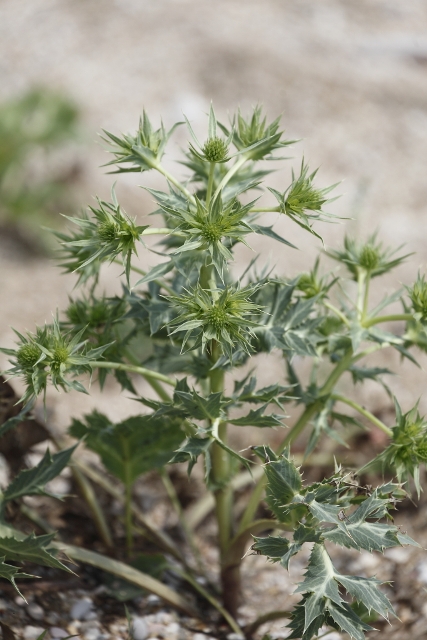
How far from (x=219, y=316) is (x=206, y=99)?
11.6ft

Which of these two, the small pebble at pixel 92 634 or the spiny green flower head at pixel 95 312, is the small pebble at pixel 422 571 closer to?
the small pebble at pixel 92 634

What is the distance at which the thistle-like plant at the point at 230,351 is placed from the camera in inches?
53.9

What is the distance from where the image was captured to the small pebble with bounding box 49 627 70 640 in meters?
1.68

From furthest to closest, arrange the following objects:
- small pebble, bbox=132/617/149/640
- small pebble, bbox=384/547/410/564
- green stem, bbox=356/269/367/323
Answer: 1. small pebble, bbox=384/547/410/564
2. small pebble, bbox=132/617/149/640
3. green stem, bbox=356/269/367/323

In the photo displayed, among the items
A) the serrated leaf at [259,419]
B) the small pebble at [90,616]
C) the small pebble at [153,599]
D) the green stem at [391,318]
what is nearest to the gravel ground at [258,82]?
the small pebble at [153,599]

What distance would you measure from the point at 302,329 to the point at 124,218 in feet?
1.62

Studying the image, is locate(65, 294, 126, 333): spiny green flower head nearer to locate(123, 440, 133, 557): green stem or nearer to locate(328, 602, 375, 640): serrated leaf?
locate(123, 440, 133, 557): green stem

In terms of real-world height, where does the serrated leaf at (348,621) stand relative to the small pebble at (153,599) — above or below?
above

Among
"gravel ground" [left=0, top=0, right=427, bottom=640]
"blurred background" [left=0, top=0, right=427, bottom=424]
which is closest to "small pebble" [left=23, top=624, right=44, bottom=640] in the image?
"gravel ground" [left=0, top=0, right=427, bottom=640]

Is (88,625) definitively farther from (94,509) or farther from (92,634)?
(94,509)

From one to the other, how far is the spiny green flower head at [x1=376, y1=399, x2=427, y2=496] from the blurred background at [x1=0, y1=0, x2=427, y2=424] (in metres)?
1.59

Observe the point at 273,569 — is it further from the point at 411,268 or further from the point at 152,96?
the point at 152,96

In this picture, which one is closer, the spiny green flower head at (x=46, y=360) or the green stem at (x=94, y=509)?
the spiny green flower head at (x=46, y=360)

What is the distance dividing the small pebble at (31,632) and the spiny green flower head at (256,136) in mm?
1186
